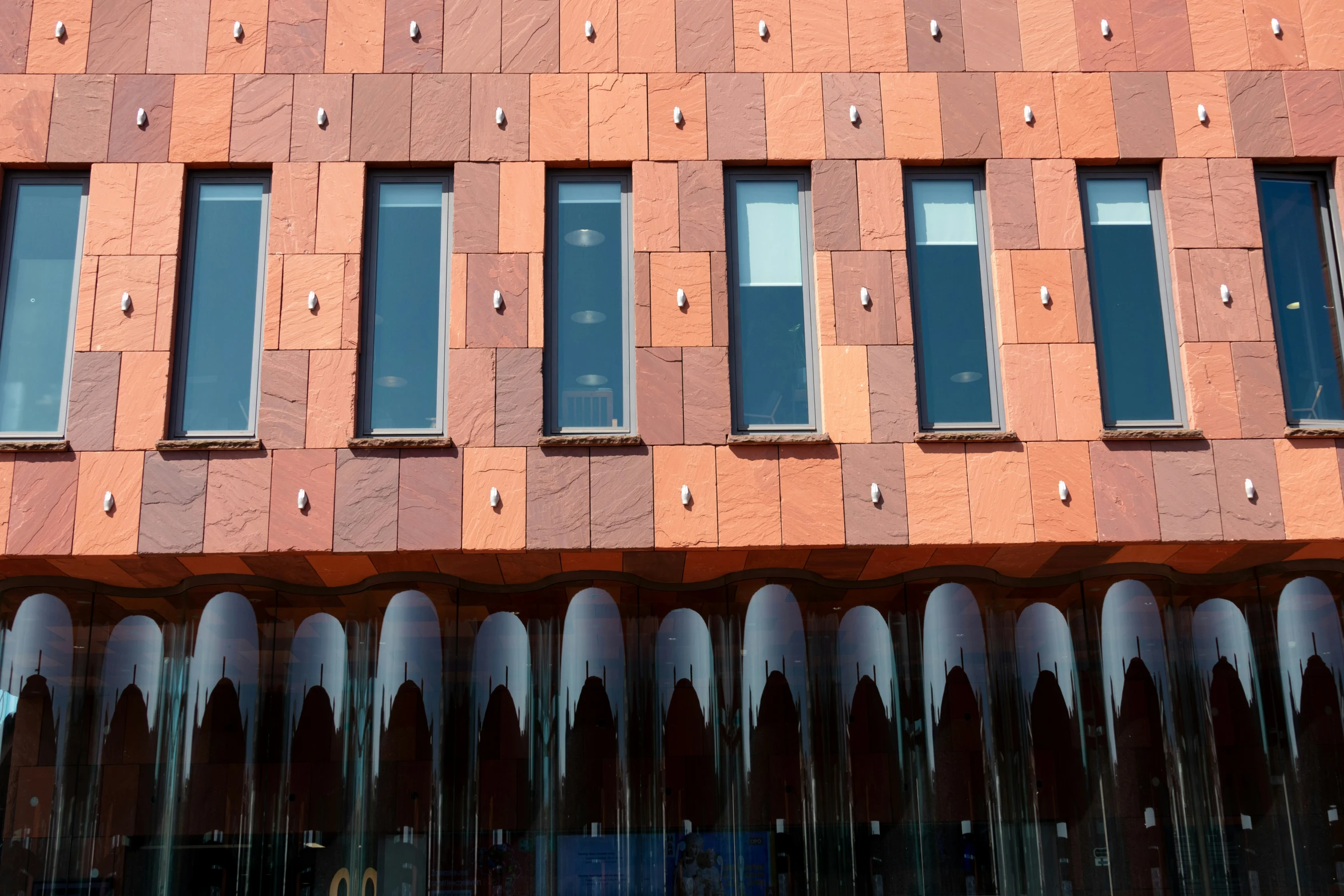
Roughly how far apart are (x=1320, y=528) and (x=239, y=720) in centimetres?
1208

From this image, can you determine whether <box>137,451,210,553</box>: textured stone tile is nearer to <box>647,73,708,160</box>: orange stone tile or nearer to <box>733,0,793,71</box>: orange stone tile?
<box>647,73,708,160</box>: orange stone tile

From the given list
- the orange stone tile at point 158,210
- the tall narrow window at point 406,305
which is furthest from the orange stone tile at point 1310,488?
the orange stone tile at point 158,210

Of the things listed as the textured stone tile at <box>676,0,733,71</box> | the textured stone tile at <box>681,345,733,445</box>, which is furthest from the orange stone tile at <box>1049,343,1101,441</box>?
the textured stone tile at <box>676,0,733,71</box>

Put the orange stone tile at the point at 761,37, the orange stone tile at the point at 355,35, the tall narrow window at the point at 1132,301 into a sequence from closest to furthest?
the tall narrow window at the point at 1132,301 < the orange stone tile at the point at 355,35 < the orange stone tile at the point at 761,37

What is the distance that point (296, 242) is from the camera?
49.6 ft

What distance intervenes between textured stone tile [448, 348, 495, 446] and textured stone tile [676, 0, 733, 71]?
4190 mm

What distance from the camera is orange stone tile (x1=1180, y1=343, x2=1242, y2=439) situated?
14.9m

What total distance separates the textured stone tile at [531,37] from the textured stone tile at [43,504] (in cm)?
658

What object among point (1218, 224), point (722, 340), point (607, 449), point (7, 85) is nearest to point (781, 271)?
point (722, 340)

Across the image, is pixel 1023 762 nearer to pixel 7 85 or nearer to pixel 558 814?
pixel 558 814

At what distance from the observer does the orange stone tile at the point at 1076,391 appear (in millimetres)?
14922

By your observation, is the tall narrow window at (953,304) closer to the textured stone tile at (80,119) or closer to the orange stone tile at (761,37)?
the orange stone tile at (761,37)

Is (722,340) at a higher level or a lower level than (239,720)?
higher

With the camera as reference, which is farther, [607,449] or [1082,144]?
[1082,144]
